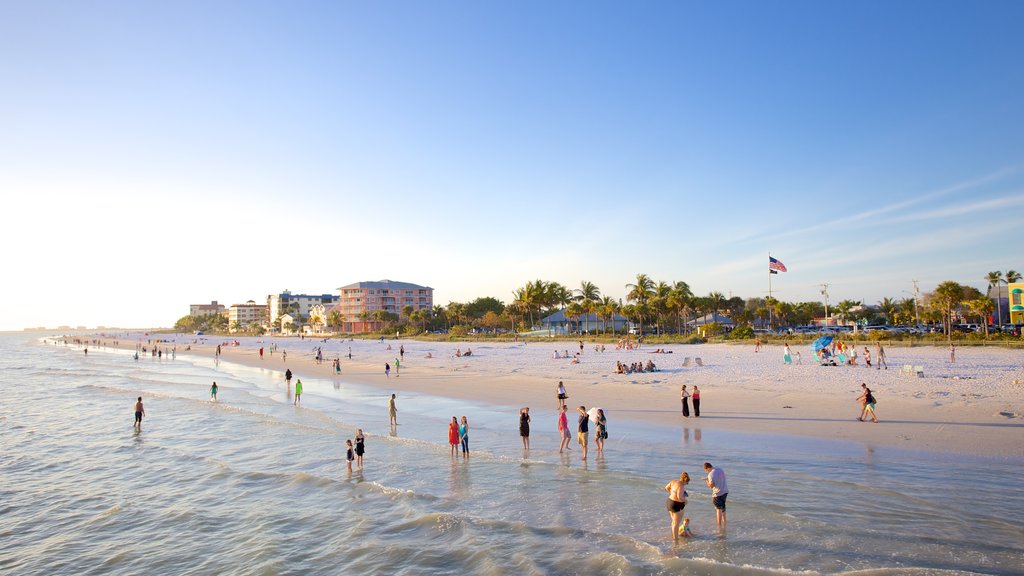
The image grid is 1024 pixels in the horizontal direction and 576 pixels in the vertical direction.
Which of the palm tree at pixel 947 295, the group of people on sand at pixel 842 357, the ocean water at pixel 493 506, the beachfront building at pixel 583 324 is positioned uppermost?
the palm tree at pixel 947 295

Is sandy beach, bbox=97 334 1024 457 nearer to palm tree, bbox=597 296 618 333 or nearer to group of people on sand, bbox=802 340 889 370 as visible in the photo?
group of people on sand, bbox=802 340 889 370

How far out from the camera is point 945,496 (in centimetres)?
1130

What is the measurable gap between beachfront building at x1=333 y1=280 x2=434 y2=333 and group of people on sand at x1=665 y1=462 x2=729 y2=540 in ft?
446

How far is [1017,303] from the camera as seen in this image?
65.1 meters

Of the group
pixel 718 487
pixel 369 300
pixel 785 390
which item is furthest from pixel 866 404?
pixel 369 300

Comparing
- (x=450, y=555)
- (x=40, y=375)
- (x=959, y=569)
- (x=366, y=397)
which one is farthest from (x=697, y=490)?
(x=40, y=375)

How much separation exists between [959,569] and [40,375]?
68173 millimetres

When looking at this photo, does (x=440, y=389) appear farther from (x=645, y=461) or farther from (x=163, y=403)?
(x=645, y=461)

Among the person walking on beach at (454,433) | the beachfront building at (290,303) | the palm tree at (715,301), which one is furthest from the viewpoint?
the beachfront building at (290,303)

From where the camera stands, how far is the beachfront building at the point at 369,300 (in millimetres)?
146125

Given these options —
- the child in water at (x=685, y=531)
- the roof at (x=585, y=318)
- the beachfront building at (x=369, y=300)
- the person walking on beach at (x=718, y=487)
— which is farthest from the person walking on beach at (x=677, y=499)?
the beachfront building at (x=369, y=300)

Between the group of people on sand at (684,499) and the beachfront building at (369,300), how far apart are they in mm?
135806

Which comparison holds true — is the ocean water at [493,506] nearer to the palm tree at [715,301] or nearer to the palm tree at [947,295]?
the palm tree at [947,295]

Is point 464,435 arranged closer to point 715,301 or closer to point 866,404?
point 866,404
